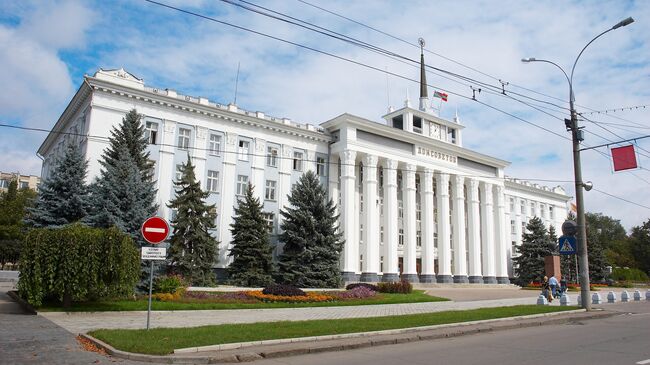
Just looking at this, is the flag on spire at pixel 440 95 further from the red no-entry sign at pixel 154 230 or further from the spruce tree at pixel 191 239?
the red no-entry sign at pixel 154 230

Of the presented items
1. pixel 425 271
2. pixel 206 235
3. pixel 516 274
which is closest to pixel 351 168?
pixel 425 271

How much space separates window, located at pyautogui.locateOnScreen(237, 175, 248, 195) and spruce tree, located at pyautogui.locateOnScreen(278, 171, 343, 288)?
4.25 metres

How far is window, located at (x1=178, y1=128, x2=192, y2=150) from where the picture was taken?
3428 centimetres

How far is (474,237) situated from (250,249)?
2716 cm

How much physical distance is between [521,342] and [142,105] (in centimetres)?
2877

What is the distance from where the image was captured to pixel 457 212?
48250 millimetres

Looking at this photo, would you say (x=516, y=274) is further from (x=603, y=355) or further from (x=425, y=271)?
(x=603, y=355)

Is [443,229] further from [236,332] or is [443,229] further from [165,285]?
[236,332]

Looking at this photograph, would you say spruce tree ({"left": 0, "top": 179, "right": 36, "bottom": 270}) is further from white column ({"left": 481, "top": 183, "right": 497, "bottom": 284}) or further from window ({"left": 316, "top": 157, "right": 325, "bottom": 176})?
white column ({"left": 481, "top": 183, "right": 497, "bottom": 284})

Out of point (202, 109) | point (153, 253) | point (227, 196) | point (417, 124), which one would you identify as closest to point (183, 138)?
point (202, 109)

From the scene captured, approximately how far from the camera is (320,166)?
41.4m

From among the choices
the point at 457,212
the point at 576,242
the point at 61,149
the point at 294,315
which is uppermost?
the point at 61,149

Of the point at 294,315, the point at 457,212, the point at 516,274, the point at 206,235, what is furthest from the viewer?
the point at 516,274

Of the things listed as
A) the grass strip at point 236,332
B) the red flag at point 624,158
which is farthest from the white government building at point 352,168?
the red flag at point 624,158
